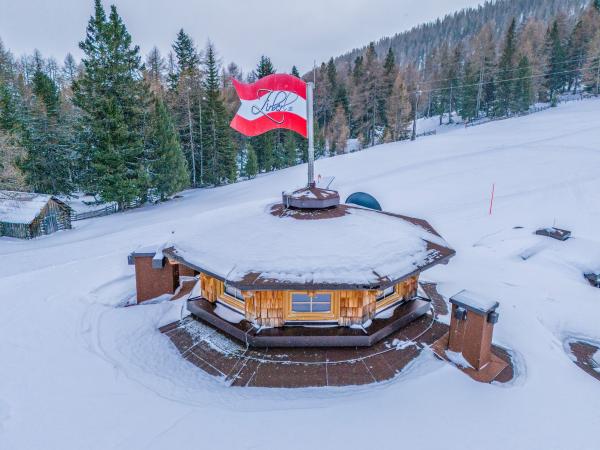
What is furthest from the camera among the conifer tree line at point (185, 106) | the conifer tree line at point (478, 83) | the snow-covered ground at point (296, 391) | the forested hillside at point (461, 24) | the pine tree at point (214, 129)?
the forested hillside at point (461, 24)

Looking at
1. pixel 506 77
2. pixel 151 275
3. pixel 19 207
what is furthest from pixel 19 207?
pixel 506 77

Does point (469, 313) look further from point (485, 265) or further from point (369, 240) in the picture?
point (485, 265)

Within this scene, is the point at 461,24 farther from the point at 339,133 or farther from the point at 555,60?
the point at 339,133

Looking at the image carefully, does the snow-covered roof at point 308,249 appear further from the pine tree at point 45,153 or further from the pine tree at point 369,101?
the pine tree at point 369,101

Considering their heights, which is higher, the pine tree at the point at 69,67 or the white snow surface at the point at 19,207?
the pine tree at the point at 69,67

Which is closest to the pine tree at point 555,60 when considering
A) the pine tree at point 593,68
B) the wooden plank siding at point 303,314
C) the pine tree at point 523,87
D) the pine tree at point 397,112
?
the pine tree at point 593,68

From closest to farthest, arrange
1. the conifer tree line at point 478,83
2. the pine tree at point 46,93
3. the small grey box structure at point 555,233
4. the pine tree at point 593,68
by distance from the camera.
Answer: the small grey box structure at point 555,233 < the pine tree at point 46,93 < the pine tree at point 593,68 < the conifer tree line at point 478,83

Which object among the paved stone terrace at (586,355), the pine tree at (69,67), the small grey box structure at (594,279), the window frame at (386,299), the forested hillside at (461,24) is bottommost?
the paved stone terrace at (586,355)

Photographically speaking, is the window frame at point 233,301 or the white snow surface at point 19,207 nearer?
the window frame at point 233,301
